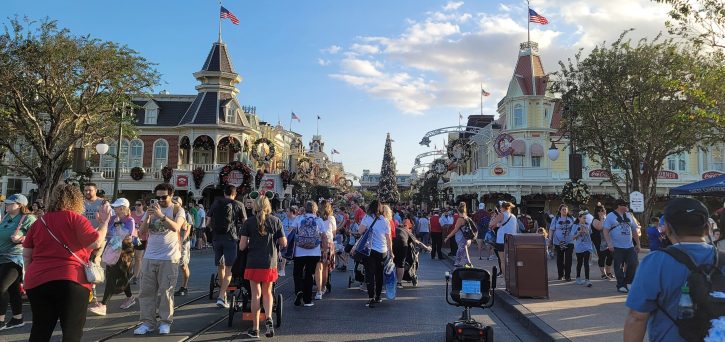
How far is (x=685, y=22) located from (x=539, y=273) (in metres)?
8.84

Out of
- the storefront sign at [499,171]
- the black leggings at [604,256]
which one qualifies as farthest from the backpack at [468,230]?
the storefront sign at [499,171]

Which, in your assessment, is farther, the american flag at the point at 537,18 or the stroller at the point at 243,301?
the american flag at the point at 537,18

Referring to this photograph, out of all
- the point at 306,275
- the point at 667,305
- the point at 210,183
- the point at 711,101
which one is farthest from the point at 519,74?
the point at 667,305

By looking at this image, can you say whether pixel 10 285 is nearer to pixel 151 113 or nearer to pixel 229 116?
pixel 229 116

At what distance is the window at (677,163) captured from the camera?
38.7 meters

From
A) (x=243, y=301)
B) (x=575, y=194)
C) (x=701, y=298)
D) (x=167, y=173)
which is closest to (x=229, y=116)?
(x=167, y=173)

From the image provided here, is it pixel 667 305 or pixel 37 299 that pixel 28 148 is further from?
pixel 667 305

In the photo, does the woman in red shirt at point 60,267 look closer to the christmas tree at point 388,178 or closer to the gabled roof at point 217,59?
the gabled roof at point 217,59

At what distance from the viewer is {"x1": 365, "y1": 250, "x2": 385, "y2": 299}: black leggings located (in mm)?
9125

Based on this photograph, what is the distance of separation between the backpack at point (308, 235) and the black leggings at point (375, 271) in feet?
3.17

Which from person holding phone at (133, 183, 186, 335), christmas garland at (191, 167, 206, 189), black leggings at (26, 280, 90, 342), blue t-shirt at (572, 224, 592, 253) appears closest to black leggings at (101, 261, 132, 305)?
person holding phone at (133, 183, 186, 335)

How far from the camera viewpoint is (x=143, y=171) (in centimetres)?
3744

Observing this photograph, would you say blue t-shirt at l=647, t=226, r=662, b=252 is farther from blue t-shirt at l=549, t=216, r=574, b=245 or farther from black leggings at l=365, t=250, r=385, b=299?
black leggings at l=365, t=250, r=385, b=299

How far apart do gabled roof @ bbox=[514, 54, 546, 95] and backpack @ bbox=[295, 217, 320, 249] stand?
3384 cm
